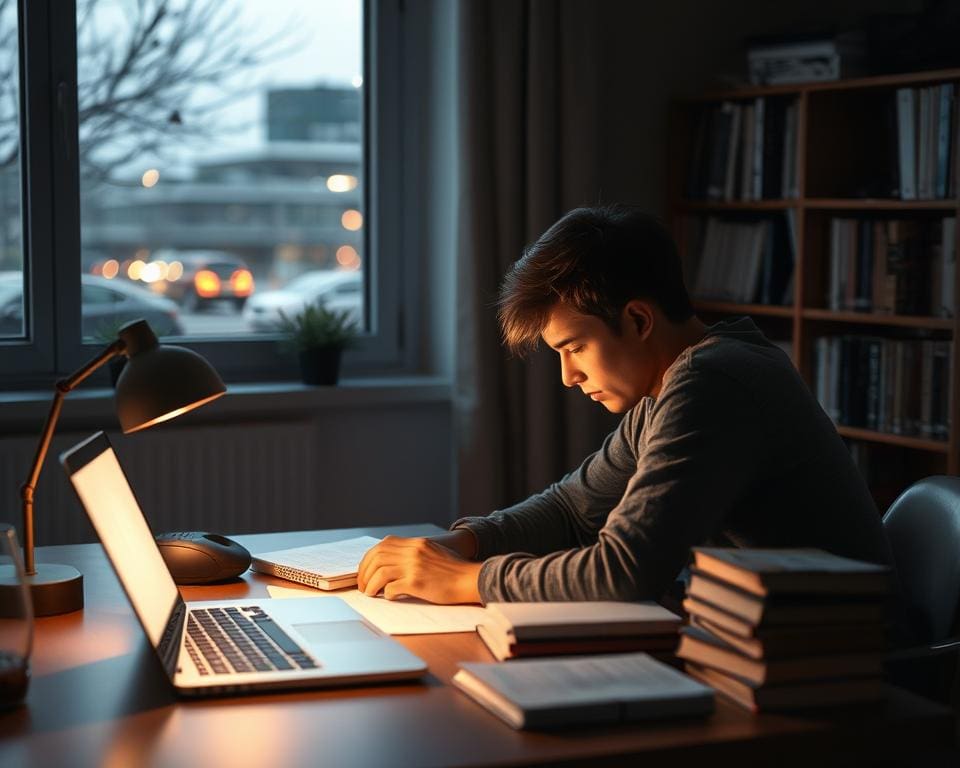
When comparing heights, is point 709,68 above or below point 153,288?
above

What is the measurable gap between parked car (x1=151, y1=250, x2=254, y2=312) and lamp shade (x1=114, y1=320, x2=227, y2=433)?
1.94 metres

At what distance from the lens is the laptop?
1.33 m

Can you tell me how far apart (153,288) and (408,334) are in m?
0.73

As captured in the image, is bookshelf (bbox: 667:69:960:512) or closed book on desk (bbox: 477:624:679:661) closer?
closed book on desk (bbox: 477:624:679:661)

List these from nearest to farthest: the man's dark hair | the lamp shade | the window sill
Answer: the lamp shade → the man's dark hair → the window sill

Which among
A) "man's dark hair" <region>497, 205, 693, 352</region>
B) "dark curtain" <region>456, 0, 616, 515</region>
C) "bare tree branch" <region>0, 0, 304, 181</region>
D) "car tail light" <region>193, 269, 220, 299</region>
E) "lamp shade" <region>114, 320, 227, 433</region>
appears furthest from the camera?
"car tail light" <region>193, 269, 220, 299</region>

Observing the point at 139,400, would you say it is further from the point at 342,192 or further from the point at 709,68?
the point at 709,68

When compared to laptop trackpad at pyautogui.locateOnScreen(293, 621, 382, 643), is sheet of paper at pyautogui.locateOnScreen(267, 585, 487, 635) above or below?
below

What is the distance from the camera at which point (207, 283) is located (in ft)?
11.3

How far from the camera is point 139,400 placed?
4.86ft

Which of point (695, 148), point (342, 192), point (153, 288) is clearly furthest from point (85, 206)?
point (695, 148)

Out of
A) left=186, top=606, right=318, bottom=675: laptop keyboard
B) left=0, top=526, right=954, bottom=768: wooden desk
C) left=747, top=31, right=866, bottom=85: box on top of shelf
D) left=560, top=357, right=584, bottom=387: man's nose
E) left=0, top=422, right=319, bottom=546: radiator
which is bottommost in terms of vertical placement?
left=0, top=422, right=319, bottom=546: radiator

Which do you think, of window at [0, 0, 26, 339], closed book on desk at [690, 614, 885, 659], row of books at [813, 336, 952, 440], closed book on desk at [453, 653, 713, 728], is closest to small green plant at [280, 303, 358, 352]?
window at [0, 0, 26, 339]

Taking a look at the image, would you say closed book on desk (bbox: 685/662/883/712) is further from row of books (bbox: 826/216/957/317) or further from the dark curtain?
the dark curtain
